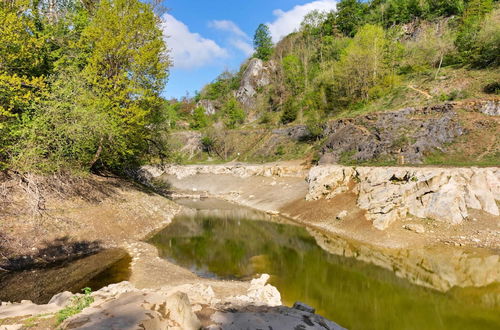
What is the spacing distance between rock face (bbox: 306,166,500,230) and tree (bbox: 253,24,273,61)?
106392 millimetres

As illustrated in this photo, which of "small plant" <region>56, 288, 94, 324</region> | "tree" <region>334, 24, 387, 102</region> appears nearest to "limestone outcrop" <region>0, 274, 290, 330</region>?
"small plant" <region>56, 288, 94, 324</region>

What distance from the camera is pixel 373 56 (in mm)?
52344

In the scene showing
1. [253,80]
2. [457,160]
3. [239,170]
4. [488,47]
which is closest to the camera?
[457,160]

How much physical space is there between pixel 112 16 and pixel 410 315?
Result: 87.3ft

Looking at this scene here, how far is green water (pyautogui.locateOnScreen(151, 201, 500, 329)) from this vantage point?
1168 centimetres

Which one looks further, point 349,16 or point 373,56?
point 349,16

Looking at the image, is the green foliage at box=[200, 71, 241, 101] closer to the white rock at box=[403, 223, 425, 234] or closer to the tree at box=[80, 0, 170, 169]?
the tree at box=[80, 0, 170, 169]

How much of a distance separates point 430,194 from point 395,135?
1598cm

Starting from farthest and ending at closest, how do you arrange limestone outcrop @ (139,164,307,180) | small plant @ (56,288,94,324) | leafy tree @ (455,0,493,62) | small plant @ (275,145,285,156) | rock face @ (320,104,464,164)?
1. small plant @ (275,145,285,156)
2. leafy tree @ (455,0,493,62)
3. limestone outcrop @ (139,164,307,180)
4. rock face @ (320,104,464,164)
5. small plant @ (56,288,94,324)

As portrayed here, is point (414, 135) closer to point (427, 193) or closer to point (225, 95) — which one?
point (427, 193)

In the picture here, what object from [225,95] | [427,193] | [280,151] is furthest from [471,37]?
[225,95]

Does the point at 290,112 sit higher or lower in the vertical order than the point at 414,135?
higher

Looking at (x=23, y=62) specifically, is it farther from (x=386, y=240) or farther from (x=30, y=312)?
(x=386, y=240)

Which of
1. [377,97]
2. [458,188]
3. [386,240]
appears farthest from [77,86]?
[377,97]
